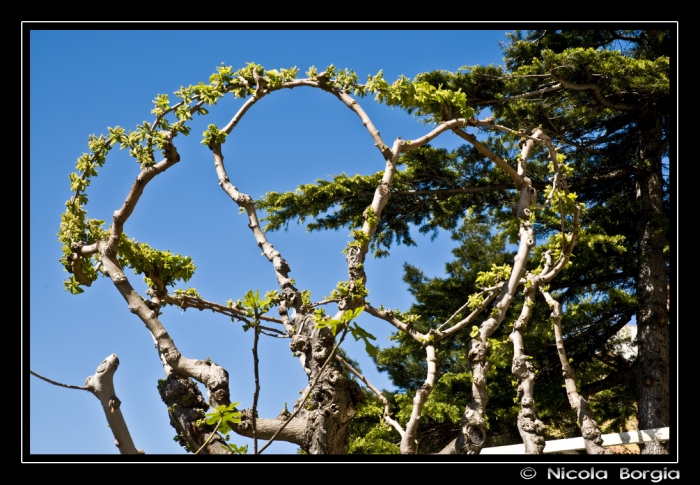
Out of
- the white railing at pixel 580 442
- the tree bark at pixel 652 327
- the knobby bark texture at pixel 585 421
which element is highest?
the tree bark at pixel 652 327

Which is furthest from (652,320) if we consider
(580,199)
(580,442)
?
(580,442)

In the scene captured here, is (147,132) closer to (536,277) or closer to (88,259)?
(88,259)

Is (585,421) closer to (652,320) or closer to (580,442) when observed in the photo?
(580,442)

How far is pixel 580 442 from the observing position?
13.0 feet

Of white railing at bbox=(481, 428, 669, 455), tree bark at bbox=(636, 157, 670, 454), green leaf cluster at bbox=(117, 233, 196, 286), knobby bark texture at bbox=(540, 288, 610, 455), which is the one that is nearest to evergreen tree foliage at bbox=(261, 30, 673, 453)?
tree bark at bbox=(636, 157, 670, 454)

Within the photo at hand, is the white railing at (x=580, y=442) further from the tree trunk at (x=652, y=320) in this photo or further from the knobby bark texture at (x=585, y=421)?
the tree trunk at (x=652, y=320)

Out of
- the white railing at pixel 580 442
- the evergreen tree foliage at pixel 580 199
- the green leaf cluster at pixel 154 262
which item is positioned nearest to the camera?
the green leaf cluster at pixel 154 262

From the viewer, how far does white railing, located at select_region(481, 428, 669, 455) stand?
12.9 feet

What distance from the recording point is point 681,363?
9.33 ft

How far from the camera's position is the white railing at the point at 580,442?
3932 mm

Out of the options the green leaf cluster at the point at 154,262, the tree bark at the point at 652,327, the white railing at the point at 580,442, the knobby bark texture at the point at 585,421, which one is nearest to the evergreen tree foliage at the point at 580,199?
the tree bark at the point at 652,327

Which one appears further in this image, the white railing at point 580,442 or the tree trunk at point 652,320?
the tree trunk at point 652,320
